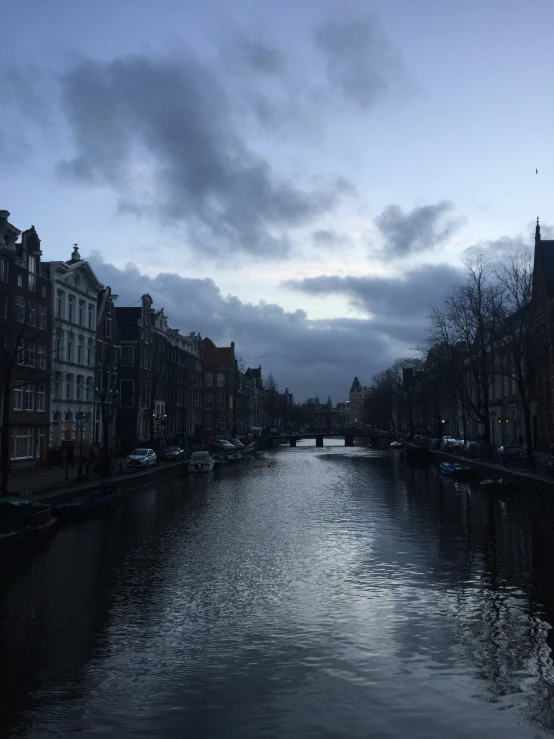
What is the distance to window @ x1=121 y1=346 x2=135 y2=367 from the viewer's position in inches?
3408

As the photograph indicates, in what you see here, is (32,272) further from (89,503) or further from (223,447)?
(223,447)

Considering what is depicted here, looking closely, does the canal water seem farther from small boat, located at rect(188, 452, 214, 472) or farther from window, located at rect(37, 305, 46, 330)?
small boat, located at rect(188, 452, 214, 472)

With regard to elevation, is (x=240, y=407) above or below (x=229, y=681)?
above

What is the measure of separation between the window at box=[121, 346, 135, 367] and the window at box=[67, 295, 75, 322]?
1844 centimetres

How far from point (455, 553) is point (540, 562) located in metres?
3.12

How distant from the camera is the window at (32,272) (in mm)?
57062

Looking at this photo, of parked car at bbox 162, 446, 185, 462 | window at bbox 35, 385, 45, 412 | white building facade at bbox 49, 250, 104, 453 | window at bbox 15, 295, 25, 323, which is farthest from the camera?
parked car at bbox 162, 446, 185, 462

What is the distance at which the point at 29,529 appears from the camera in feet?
97.1

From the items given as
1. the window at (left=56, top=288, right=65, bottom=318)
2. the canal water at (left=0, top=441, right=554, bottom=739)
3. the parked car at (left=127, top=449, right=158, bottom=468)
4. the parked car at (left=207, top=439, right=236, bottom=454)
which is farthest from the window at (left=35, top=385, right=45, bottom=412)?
the parked car at (left=207, top=439, right=236, bottom=454)

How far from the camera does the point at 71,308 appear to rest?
68.1 meters

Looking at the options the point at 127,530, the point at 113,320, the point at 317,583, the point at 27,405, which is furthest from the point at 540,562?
the point at 113,320

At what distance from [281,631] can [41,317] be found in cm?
4822

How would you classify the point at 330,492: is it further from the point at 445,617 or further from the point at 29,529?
the point at 445,617

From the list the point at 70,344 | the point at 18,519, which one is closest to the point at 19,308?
the point at 70,344
